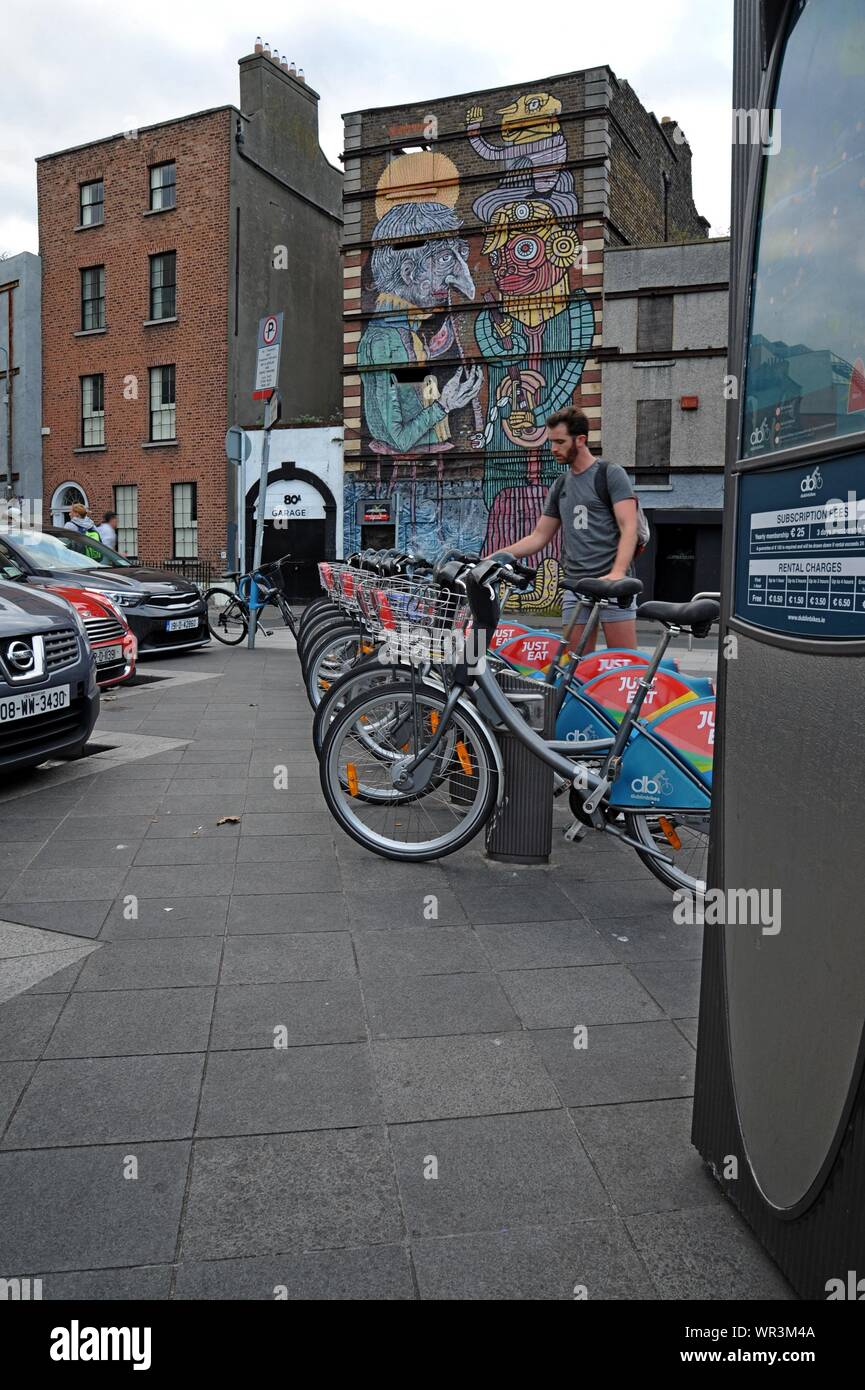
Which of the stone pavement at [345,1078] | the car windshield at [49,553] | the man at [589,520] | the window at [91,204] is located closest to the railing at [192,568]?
the window at [91,204]

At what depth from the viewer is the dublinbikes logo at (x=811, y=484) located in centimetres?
190

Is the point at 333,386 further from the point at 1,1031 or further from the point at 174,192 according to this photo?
the point at 1,1031

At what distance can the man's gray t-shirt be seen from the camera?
6.24 m

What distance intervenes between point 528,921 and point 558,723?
1.02m

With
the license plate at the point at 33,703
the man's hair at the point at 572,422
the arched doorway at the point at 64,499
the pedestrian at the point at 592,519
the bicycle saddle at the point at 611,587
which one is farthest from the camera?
the arched doorway at the point at 64,499

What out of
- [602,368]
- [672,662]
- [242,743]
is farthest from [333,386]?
[672,662]

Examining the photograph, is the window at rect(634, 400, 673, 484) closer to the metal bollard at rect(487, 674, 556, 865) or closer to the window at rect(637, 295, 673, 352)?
the window at rect(637, 295, 673, 352)

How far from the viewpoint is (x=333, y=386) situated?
33.2 metres

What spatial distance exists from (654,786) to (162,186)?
29.1 metres

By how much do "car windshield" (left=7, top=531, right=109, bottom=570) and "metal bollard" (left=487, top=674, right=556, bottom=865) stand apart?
325 inches

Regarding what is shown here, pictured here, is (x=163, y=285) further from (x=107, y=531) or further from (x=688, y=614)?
(x=688, y=614)

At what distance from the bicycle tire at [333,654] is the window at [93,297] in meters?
25.5

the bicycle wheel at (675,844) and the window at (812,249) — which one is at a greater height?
the window at (812,249)

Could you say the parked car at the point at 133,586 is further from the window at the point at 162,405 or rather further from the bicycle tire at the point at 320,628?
the window at the point at 162,405
